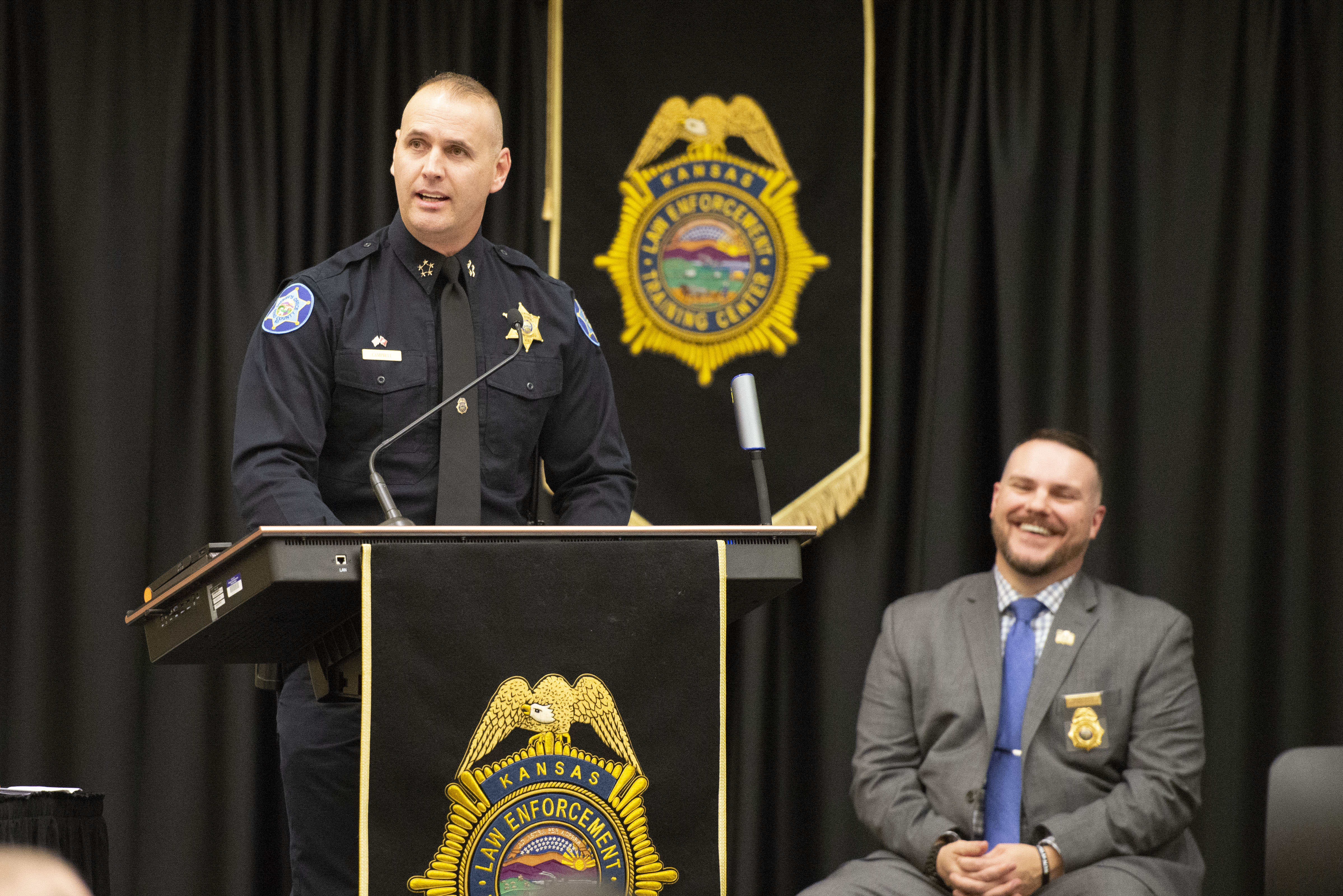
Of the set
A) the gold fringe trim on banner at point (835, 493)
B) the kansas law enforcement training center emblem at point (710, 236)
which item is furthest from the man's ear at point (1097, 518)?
the kansas law enforcement training center emblem at point (710, 236)

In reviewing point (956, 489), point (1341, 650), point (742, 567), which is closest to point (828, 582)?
point (956, 489)

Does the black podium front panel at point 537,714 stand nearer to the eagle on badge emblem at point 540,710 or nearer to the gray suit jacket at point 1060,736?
the eagle on badge emblem at point 540,710

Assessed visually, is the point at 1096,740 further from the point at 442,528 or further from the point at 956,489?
the point at 442,528

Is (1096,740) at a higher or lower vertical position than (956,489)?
lower

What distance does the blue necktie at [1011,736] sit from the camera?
3223 mm

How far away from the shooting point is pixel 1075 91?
407 centimetres

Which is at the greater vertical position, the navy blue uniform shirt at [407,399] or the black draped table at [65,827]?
the navy blue uniform shirt at [407,399]

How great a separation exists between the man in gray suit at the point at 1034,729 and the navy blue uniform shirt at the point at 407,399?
1.16m

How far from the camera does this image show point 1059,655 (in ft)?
10.8

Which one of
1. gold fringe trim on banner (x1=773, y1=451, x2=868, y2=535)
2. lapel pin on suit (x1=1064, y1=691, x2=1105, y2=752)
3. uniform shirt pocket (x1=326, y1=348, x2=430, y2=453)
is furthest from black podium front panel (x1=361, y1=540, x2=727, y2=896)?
gold fringe trim on banner (x1=773, y1=451, x2=868, y2=535)

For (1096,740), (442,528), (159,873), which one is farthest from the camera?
(159,873)

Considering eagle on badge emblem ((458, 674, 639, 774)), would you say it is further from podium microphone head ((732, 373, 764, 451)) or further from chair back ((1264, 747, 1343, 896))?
chair back ((1264, 747, 1343, 896))

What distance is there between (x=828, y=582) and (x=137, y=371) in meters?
1.91

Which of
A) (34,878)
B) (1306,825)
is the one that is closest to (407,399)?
→ (34,878)
